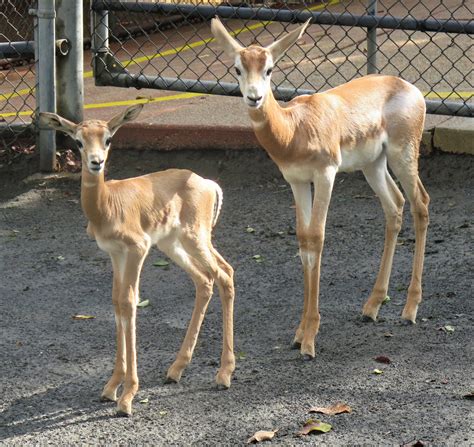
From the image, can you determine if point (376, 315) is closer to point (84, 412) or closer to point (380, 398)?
point (380, 398)

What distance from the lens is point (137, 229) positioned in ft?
17.3

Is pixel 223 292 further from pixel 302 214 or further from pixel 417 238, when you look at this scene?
pixel 417 238

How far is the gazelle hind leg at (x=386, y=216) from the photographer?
6266 mm

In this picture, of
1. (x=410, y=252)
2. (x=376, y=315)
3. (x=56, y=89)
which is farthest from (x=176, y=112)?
(x=376, y=315)

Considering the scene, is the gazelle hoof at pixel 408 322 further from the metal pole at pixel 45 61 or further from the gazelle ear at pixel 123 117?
the metal pole at pixel 45 61

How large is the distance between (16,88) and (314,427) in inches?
265

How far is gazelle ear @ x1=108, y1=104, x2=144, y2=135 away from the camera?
5.19 metres

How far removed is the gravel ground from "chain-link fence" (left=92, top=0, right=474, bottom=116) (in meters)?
0.71

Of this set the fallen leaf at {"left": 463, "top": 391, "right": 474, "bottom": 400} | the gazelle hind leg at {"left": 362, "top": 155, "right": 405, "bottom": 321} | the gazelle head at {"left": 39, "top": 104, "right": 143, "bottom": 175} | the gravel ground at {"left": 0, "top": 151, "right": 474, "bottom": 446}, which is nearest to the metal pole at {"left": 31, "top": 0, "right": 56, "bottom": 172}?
the gravel ground at {"left": 0, "top": 151, "right": 474, "bottom": 446}

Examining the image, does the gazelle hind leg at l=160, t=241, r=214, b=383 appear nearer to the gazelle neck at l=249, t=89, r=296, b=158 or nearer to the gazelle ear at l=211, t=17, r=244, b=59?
the gazelle neck at l=249, t=89, r=296, b=158

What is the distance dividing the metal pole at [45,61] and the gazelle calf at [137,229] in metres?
3.11

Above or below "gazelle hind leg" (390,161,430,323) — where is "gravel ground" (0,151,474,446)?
below

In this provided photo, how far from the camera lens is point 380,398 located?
5.20 metres

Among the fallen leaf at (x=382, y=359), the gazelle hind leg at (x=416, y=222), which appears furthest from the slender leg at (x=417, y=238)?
the fallen leaf at (x=382, y=359)
